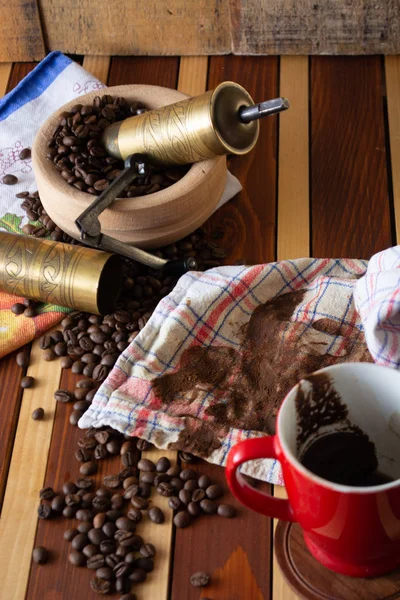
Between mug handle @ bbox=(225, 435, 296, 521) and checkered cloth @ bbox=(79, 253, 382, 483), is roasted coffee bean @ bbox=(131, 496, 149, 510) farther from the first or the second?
mug handle @ bbox=(225, 435, 296, 521)

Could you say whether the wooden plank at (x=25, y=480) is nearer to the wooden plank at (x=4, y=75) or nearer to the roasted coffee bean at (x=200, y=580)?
the roasted coffee bean at (x=200, y=580)

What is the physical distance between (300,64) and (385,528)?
51.4 inches

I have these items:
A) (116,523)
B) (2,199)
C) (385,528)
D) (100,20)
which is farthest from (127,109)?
(385,528)

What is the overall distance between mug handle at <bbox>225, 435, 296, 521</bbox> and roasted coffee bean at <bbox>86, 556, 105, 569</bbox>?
279 mm

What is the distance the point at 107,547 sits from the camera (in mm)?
1135

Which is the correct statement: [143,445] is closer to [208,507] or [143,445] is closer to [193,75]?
[208,507]

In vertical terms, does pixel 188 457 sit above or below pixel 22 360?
below

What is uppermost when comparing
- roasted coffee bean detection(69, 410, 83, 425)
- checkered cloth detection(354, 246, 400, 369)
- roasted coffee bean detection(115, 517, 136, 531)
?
checkered cloth detection(354, 246, 400, 369)

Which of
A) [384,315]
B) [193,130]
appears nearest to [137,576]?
[384,315]

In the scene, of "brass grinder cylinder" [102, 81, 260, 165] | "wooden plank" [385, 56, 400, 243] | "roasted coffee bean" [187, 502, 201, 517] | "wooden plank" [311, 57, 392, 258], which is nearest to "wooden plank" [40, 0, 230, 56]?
"wooden plank" [311, 57, 392, 258]

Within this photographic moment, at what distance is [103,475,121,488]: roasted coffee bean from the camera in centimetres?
121

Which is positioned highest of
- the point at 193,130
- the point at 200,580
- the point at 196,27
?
the point at 196,27

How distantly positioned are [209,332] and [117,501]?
0.32 meters

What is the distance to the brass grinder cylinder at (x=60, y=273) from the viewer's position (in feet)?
4.56
